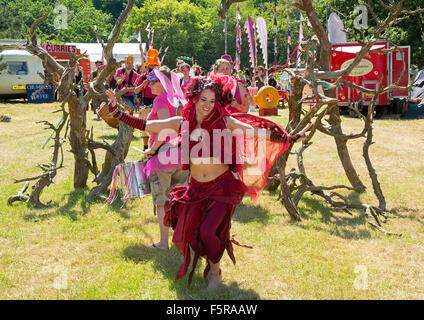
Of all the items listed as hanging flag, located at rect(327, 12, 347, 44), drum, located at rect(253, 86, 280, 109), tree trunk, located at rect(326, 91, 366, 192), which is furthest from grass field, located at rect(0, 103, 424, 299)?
hanging flag, located at rect(327, 12, 347, 44)

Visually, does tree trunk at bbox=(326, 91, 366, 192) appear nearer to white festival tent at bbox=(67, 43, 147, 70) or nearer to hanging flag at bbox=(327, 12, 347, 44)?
hanging flag at bbox=(327, 12, 347, 44)

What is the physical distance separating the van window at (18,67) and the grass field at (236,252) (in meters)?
16.8

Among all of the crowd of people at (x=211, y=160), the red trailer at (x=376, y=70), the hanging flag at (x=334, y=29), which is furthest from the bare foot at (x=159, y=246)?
the hanging flag at (x=334, y=29)

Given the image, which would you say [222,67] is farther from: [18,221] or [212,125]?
[18,221]

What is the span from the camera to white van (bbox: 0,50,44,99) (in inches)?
847

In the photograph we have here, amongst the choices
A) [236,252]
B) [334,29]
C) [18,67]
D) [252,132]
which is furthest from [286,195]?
[18,67]

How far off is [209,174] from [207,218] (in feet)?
1.27

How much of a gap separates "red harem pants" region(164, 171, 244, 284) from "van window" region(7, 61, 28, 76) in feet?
69.6

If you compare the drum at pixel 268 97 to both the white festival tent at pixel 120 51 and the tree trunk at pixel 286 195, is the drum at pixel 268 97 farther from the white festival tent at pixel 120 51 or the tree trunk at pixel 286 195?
the white festival tent at pixel 120 51

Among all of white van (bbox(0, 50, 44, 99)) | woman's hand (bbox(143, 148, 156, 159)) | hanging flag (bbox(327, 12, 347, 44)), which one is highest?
hanging flag (bbox(327, 12, 347, 44))

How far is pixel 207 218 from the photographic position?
11.8 feet

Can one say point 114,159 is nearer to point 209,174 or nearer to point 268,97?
point 268,97

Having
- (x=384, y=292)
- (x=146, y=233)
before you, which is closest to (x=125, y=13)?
(x=146, y=233)

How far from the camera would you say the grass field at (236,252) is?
3650 millimetres
